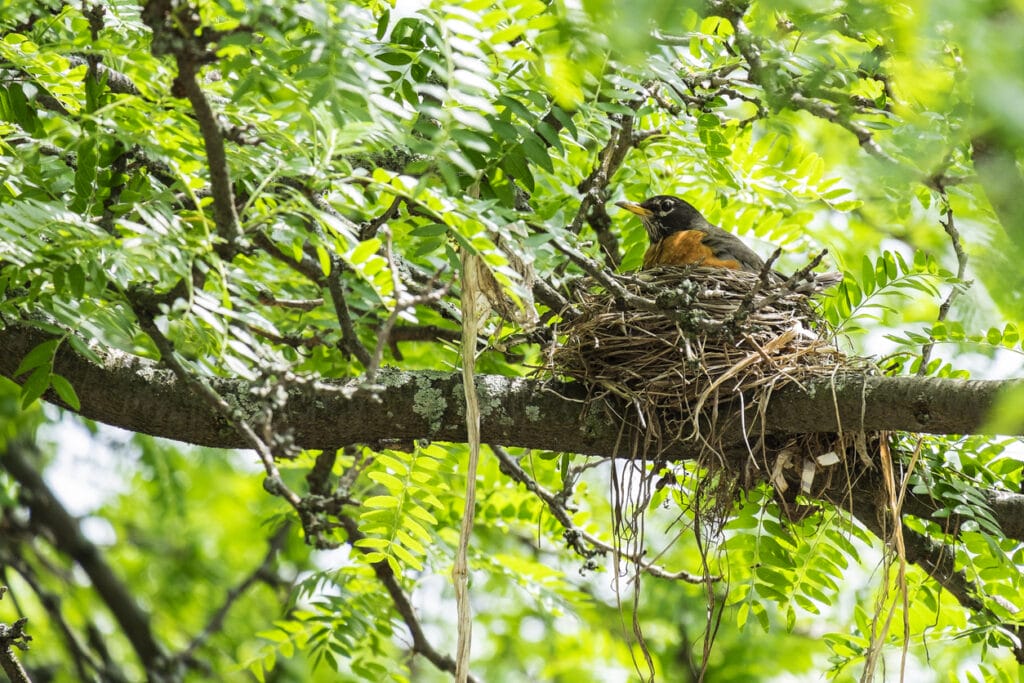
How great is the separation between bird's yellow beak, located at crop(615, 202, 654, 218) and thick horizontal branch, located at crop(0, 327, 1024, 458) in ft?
4.38

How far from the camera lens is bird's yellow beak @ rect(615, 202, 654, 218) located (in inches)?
162

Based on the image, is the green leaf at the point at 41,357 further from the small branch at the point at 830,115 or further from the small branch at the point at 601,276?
the small branch at the point at 830,115

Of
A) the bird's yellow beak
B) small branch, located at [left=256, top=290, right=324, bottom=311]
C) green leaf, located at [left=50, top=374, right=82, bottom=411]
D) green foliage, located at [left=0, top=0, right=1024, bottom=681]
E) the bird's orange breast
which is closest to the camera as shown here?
green foliage, located at [left=0, top=0, right=1024, bottom=681]

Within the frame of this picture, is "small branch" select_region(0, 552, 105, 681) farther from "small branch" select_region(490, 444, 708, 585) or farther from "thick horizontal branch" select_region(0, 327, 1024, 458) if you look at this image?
"small branch" select_region(490, 444, 708, 585)

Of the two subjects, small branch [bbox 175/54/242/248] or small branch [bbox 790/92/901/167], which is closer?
small branch [bbox 175/54/242/248]

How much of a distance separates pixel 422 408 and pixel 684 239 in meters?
1.68

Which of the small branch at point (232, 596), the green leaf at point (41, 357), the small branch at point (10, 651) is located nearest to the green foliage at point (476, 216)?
the green leaf at point (41, 357)

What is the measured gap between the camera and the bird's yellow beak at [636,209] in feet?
13.5

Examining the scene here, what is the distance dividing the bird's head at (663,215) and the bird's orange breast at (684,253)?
0.04 m

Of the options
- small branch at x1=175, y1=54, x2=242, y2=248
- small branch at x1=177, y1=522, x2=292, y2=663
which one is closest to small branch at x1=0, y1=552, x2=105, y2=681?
small branch at x1=177, y1=522, x2=292, y2=663

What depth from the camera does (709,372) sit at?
291cm

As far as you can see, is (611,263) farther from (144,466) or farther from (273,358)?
(144,466)

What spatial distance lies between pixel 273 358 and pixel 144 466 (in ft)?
11.2

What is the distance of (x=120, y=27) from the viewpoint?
2.89 meters
